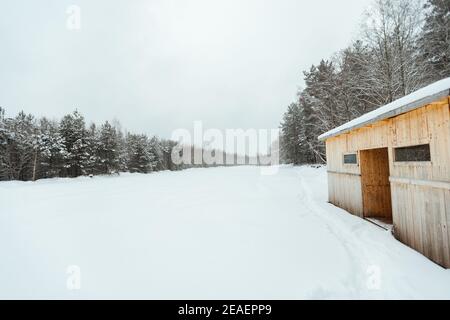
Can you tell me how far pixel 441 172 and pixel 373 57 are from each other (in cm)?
1408

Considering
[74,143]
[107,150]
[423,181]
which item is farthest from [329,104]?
[74,143]

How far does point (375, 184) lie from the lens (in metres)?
7.63

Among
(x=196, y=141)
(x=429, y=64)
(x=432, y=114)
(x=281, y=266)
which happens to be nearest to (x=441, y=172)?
(x=432, y=114)

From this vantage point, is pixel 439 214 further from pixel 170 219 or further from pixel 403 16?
pixel 403 16

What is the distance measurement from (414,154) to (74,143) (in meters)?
36.2

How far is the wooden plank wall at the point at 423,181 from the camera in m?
3.87

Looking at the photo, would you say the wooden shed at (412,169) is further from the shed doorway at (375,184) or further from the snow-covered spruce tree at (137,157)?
the snow-covered spruce tree at (137,157)

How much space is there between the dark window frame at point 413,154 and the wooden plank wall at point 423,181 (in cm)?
9

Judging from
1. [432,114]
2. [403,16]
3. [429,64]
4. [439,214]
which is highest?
[403,16]

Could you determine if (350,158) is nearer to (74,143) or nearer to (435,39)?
(435,39)

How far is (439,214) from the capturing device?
4027 mm

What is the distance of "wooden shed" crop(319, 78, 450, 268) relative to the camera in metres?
3.88

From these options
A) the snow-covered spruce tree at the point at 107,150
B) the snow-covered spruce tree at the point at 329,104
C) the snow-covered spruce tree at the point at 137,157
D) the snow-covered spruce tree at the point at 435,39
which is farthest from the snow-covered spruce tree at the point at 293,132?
the snow-covered spruce tree at the point at 107,150
